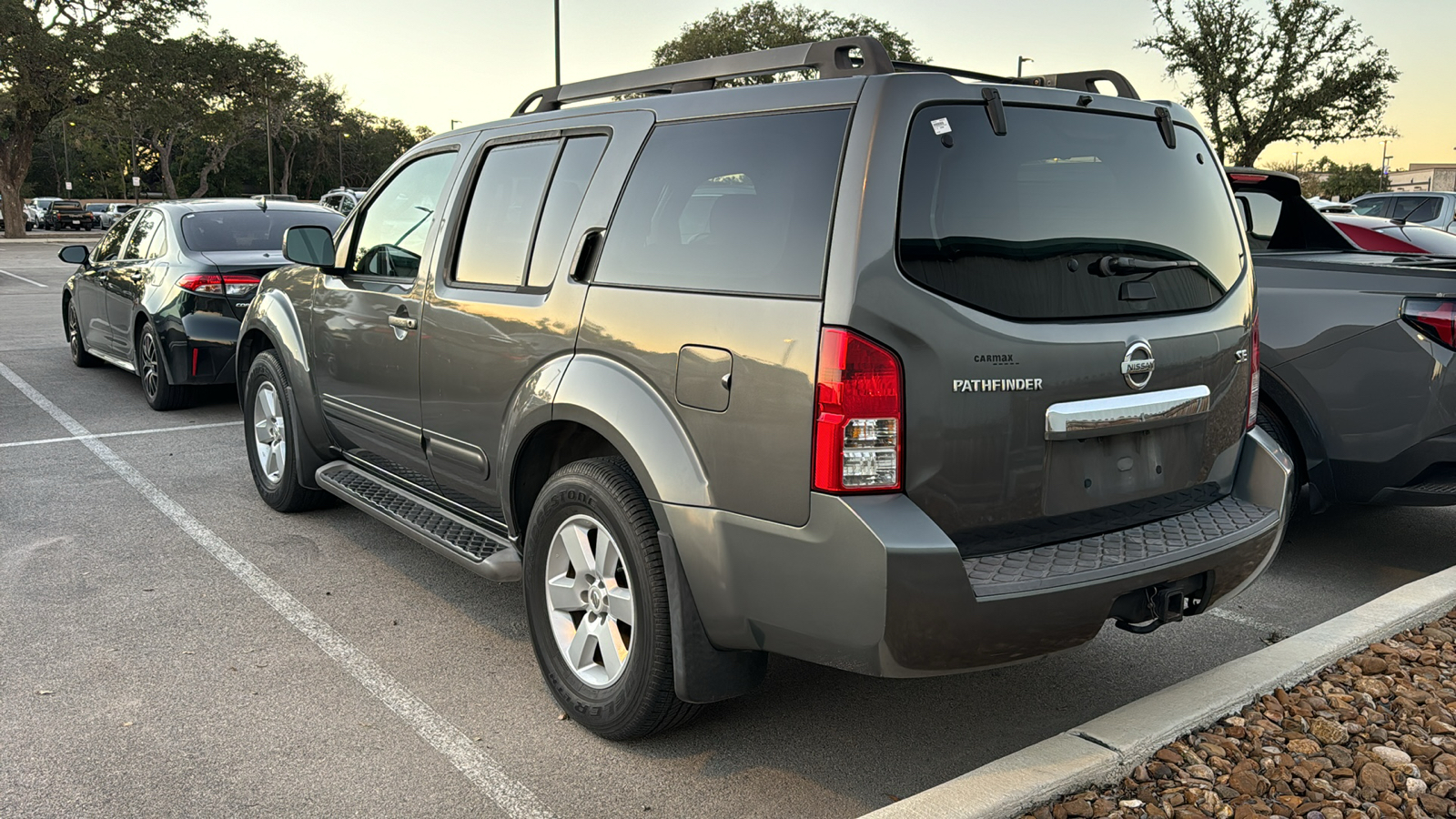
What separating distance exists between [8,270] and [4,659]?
25782mm

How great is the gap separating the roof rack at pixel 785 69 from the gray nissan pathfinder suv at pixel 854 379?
0.04 feet

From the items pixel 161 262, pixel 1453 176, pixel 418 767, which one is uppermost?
pixel 1453 176

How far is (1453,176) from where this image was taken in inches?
3935

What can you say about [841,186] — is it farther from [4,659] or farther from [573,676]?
[4,659]

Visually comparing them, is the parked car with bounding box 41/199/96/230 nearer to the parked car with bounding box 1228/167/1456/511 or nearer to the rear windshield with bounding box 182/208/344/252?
the rear windshield with bounding box 182/208/344/252

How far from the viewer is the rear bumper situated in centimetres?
264

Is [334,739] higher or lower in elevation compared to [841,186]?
lower

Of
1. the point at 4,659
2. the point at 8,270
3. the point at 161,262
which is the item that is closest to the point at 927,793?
the point at 4,659

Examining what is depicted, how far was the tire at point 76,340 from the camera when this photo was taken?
10.7m

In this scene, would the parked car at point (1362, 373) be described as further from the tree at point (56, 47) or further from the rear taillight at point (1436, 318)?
the tree at point (56, 47)

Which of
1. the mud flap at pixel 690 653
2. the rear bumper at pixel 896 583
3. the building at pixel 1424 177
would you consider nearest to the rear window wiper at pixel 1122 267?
the rear bumper at pixel 896 583

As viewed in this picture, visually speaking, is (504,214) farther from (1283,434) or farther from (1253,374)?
(1283,434)

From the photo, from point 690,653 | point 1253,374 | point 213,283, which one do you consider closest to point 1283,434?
point 1253,374

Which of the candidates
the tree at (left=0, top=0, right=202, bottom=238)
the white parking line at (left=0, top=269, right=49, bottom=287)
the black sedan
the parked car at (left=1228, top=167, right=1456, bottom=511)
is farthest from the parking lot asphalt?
the tree at (left=0, top=0, right=202, bottom=238)
